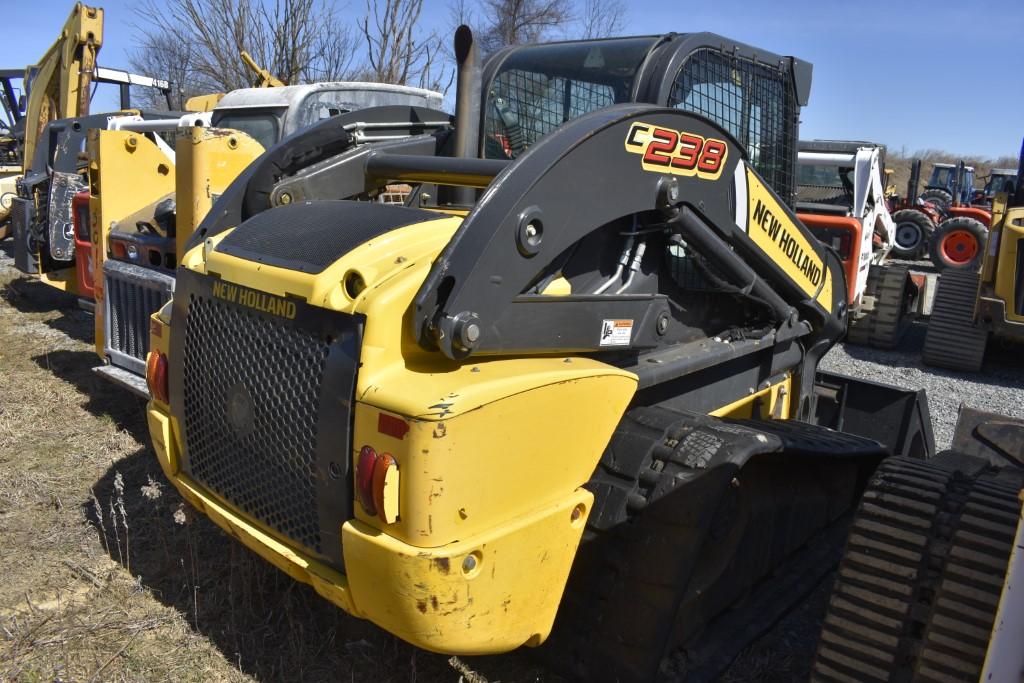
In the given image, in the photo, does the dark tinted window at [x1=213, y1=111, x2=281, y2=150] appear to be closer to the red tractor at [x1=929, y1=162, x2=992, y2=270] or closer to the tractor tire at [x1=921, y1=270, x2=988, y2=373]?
the tractor tire at [x1=921, y1=270, x2=988, y2=373]

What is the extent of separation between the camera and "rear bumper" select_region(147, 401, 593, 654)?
6.81ft

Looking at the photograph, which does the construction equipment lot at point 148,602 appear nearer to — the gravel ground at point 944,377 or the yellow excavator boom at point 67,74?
the gravel ground at point 944,377

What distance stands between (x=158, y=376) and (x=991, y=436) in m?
2.99

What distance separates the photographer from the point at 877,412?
4.54 m

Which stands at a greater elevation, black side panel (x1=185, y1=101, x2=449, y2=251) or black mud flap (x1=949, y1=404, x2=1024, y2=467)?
black side panel (x1=185, y1=101, x2=449, y2=251)

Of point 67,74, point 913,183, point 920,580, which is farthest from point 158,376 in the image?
point 913,183

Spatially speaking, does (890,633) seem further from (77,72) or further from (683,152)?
(77,72)

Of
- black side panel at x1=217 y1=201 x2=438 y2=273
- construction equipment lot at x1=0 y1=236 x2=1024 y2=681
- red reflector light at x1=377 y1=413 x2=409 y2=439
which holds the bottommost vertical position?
construction equipment lot at x1=0 y1=236 x2=1024 y2=681

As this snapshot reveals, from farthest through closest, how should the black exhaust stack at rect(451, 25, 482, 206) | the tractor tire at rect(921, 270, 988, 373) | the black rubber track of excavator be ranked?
the tractor tire at rect(921, 270, 988, 373) < the black exhaust stack at rect(451, 25, 482, 206) < the black rubber track of excavator

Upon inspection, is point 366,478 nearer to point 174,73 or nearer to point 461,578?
point 461,578

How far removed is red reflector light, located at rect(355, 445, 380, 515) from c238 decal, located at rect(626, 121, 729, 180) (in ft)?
3.96

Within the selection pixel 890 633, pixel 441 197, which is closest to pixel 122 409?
pixel 441 197

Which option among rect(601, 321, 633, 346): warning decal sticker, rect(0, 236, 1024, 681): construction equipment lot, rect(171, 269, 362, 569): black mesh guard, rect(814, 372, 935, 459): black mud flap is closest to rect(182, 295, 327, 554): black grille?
rect(171, 269, 362, 569): black mesh guard

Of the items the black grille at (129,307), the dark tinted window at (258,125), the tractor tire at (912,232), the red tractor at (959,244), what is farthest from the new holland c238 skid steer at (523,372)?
the tractor tire at (912,232)
